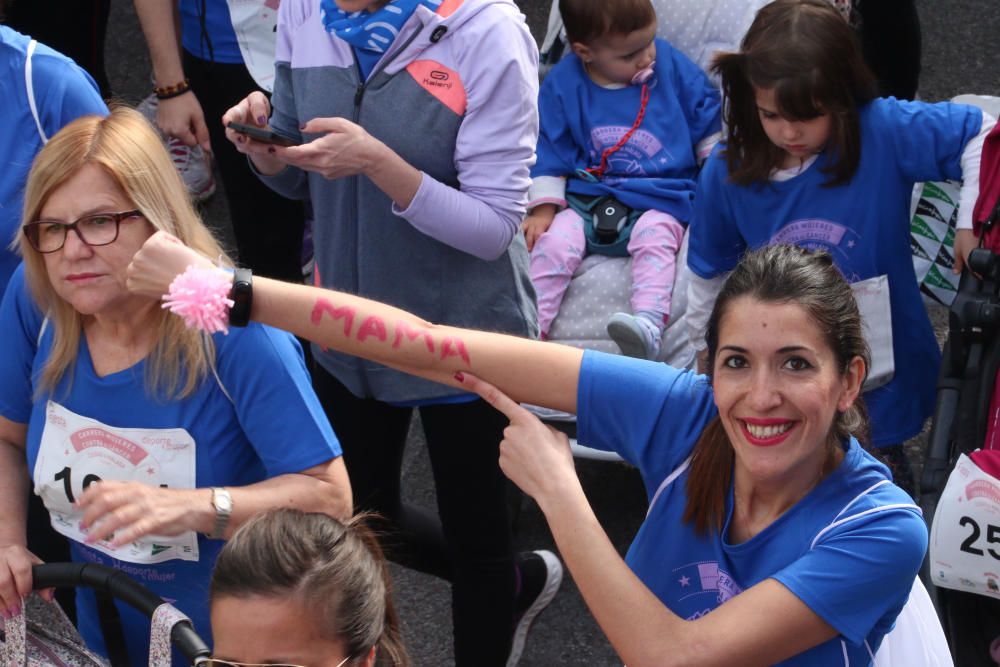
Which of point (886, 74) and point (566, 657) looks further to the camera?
point (886, 74)

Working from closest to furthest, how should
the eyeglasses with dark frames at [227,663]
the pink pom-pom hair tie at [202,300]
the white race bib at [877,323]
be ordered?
the eyeglasses with dark frames at [227,663] < the pink pom-pom hair tie at [202,300] < the white race bib at [877,323]

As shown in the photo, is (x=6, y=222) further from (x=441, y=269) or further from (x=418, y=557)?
(x=418, y=557)

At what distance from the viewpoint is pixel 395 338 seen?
2279 mm

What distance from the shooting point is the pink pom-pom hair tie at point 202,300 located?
2.12 m

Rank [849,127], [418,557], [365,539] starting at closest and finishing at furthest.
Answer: [365,539] → [849,127] → [418,557]

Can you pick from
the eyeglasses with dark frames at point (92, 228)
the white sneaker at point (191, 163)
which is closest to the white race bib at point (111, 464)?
the eyeglasses with dark frames at point (92, 228)

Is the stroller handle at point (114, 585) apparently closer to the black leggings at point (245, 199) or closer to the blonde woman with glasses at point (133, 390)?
the blonde woman with glasses at point (133, 390)

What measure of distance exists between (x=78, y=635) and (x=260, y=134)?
3.49 ft

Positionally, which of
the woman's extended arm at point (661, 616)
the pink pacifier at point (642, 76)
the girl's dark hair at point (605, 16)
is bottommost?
the woman's extended arm at point (661, 616)

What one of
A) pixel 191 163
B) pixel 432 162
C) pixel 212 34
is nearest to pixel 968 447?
pixel 432 162

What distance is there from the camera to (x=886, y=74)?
16.9ft

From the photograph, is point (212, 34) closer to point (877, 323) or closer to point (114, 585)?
point (877, 323)

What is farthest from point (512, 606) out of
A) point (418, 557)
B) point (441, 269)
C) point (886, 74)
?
point (886, 74)

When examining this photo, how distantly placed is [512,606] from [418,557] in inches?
13.8
